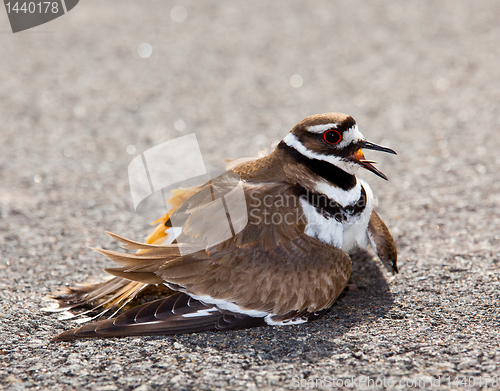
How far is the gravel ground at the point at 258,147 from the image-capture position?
313 cm

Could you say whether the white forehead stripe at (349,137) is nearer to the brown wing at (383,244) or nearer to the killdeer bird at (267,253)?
the killdeer bird at (267,253)

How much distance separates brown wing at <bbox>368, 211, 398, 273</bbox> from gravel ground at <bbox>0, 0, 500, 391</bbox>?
20 cm

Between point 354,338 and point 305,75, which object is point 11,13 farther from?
point 354,338

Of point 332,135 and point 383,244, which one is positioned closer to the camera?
point 332,135

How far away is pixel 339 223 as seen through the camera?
369cm

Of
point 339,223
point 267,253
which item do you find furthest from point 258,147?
point 267,253

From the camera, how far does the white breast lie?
3.59m

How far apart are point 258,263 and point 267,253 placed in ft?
0.28

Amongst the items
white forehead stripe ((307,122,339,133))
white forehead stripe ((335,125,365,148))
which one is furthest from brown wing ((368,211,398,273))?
white forehead stripe ((307,122,339,133))

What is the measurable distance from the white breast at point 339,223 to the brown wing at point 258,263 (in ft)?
0.28

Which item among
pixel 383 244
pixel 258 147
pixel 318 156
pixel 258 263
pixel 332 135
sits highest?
pixel 332 135

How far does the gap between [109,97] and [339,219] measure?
503 centimetres

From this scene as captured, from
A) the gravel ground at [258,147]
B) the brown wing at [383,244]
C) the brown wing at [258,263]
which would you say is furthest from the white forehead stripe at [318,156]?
the gravel ground at [258,147]

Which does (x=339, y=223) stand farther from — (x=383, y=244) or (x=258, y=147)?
(x=258, y=147)
